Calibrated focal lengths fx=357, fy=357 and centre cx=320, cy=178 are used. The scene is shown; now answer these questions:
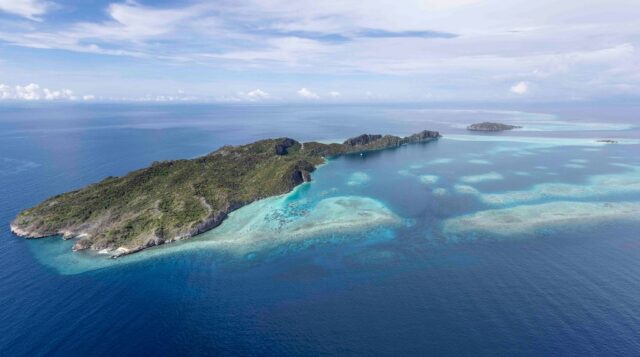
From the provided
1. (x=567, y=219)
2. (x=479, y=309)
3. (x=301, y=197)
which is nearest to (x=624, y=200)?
(x=567, y=219)

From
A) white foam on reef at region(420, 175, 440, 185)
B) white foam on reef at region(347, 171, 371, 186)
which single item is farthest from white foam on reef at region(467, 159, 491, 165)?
white foam on reef at region(347, 171, 371, 186)

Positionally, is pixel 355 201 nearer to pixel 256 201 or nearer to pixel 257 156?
pixel 256 201

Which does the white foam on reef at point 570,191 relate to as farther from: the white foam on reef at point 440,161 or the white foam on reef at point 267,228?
the white foam on reef at point 440,161

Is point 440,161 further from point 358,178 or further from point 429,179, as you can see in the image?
point 358,178

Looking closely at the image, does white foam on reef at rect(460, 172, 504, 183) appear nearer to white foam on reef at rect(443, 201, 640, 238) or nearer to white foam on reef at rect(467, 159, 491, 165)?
white foam on reef at rect(467, 159, 491, 165)

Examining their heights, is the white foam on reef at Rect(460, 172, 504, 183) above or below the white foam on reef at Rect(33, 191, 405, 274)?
above

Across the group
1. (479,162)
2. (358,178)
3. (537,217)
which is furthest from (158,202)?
(479,162)
